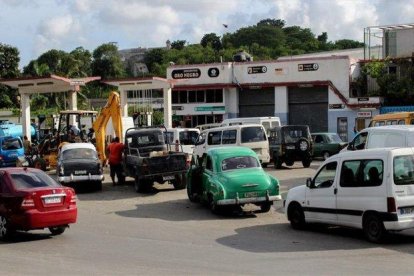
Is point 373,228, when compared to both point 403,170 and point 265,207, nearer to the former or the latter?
point 403,170

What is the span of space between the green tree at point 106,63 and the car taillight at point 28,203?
92976mm

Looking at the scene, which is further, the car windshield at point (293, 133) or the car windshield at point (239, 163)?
the car windshield at point (293, 133)

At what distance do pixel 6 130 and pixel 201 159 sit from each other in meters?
28.7

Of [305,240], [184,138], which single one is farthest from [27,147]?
[305,240]

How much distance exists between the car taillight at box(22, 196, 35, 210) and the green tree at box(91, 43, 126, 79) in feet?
305

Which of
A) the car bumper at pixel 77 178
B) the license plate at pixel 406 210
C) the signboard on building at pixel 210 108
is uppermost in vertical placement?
the signboard on building at pixel 210 108

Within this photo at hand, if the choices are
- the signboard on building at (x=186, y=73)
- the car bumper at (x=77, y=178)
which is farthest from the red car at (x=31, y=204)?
the signboard on building at (x=186, y=73)

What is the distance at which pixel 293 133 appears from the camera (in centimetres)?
3191

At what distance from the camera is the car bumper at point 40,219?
13953mm

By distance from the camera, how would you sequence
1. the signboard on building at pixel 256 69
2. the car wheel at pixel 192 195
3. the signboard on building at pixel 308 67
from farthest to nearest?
1. the signboard on building at pixel 256 69
2. the signboard on building at pixel 308 67
3. the car wheel at pixel 192 195

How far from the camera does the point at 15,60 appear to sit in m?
79.3

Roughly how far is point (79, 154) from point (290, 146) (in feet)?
33.5

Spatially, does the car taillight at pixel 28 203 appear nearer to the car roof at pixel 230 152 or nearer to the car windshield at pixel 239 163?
the car windshield at pixel 239 163

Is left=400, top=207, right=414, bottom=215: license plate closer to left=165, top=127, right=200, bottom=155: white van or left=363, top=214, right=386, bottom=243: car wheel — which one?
left=363, top=214, right=386, bottom=243: car wheel
